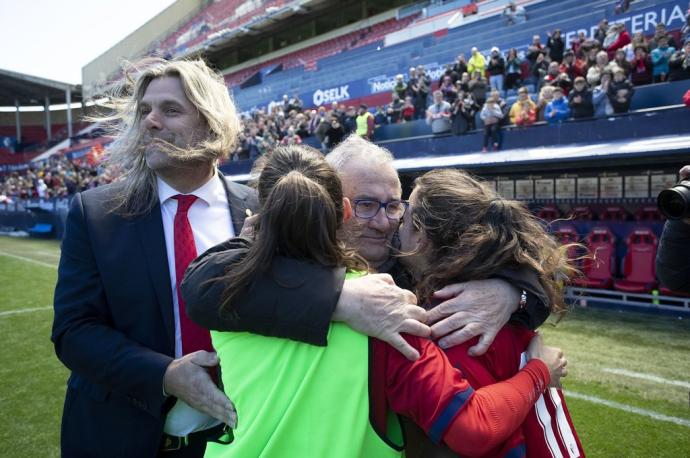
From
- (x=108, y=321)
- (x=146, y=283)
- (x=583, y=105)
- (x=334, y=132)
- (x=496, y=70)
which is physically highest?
(x=496, y=70)

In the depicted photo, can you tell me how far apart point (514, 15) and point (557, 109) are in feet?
25.1

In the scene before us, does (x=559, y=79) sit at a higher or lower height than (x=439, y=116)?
higher

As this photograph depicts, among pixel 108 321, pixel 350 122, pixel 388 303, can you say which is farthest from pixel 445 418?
pixel 350 122

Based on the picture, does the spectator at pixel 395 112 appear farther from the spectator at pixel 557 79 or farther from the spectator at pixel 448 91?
the spectator at pixel 557 79

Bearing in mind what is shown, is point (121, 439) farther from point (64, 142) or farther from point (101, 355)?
point (64, 142)

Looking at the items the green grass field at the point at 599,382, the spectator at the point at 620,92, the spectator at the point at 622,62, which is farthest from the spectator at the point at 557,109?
the green grass field at the point at 599,382

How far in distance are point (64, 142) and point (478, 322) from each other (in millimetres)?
46736

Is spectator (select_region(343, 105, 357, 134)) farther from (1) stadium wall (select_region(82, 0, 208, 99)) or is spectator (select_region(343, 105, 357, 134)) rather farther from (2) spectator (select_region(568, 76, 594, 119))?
(1) stadium wall (select_region(82, 0, 208, 99))

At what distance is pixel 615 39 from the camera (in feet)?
32.4

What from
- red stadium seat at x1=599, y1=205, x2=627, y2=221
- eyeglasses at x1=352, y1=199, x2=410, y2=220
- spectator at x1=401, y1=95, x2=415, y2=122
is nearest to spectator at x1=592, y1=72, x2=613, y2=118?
red stadium seat at x1=599, y1=205, x2=627, y2=221

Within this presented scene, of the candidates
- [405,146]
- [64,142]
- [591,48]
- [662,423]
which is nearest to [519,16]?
[591,48]

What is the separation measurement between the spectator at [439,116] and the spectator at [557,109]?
221 cm

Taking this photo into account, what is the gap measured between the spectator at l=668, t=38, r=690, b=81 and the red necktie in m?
8.87

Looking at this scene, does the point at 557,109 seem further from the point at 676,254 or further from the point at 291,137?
the point at 291,137
